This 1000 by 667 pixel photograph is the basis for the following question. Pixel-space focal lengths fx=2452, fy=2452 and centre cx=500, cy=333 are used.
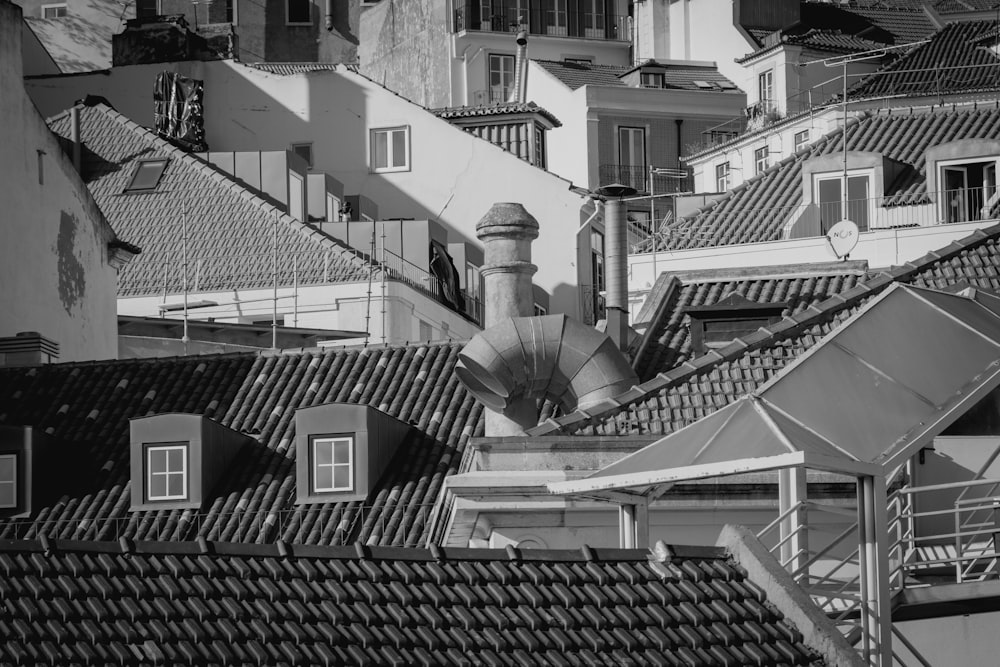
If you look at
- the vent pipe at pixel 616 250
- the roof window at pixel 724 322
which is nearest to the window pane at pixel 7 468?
the vent pipe at pixel 616 250

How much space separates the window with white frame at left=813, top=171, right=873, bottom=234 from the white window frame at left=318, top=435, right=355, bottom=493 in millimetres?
16920

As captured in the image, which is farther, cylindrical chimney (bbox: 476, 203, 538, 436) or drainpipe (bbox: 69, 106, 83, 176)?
drainpipe (bbox: 69, 106, 83, 176)

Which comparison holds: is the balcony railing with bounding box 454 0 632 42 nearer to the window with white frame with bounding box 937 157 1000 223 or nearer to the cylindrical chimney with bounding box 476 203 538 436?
the window with white frame with bounding box 937 157 1000 223

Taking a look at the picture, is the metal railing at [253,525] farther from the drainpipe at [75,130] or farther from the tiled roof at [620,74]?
the tiled roof at [620,74]

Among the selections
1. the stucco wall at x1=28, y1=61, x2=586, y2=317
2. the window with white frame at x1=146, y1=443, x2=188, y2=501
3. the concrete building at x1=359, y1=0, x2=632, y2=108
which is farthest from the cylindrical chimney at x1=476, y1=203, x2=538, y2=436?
the concrete building at x1=359, y1=0, x2=632, y2=108

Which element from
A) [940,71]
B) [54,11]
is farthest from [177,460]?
[54,11]

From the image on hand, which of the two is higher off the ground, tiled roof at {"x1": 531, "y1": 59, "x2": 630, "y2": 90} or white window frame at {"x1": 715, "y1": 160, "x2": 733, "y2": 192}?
tiled roof at {"x1": 531, "y1": 59, "x2": 630, "y2": 90}

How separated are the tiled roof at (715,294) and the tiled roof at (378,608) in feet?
41.5

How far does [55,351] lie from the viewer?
38469mm

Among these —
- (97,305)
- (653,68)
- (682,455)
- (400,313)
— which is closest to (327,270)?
(400,313)

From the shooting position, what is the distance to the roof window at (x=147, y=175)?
5275cm

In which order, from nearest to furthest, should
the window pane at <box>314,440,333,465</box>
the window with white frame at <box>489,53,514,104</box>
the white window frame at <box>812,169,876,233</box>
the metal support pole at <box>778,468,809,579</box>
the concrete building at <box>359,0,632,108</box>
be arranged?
the metal support pole at <box>778,468,809,579</box>, the window pane at <box>314,440,333,465</box>, the white window frame at <box>812,169,876,233</box>, the window with white frame at <box>489,53,514,104</box>, the concrete building at <box>359,0,632,108</box>

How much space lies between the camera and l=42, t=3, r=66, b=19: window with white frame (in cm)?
7056

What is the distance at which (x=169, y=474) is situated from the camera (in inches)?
1233
